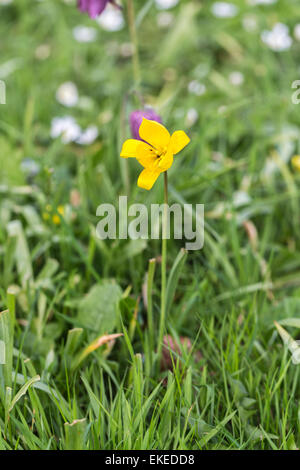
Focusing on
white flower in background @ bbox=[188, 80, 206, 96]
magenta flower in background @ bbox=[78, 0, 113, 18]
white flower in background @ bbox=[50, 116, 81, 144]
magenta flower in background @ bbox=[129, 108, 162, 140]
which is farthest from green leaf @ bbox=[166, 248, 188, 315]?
white flower in background @ bbox=[188, 80, 206, 96]

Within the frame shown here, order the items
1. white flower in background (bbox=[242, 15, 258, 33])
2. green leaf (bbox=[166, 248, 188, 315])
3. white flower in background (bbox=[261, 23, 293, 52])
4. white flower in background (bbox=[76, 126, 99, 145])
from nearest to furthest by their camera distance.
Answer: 1. green leaf (bbox=[166, 248, 188, 315])
2. white flower in background (bbox=[76, 126, 99, 145])
3. white flower in background (bbox=[261, 23, 293, 52])
4. white flower in background (bbox=[242, 15, 258, 33])

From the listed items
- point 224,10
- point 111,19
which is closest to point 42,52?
point 111,19

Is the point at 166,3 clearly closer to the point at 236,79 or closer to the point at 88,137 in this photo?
the point at 236,79

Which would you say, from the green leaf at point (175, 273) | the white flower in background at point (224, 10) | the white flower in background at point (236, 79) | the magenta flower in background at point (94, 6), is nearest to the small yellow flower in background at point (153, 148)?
the green leaf at point (175, 273)

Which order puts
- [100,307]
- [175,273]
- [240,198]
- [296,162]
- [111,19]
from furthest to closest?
[111,19], [296,162], [240,198], [100,307], [175,273]

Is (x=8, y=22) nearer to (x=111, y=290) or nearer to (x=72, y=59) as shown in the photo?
(x=72, y=59)

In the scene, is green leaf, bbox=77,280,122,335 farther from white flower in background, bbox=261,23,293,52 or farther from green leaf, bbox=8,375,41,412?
white flower in background, bbox=261,23,293,52
